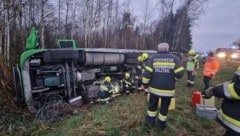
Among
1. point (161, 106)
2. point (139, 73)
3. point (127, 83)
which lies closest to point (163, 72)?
point (161, 106)

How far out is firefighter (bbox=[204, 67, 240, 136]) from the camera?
11.1 feet

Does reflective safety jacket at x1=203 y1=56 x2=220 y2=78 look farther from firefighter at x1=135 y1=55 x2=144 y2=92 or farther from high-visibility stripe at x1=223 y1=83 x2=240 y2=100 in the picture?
high-visibility stripe at x1=223 y1=83 x2=240 y2=100

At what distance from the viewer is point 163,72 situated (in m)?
5.39

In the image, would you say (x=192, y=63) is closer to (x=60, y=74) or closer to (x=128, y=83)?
A: (x=128, y=83)

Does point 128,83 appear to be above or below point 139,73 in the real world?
below

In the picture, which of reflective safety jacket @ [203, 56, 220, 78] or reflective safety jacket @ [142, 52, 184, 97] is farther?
reflective safety jacket @ [203, 56, 220, 78]

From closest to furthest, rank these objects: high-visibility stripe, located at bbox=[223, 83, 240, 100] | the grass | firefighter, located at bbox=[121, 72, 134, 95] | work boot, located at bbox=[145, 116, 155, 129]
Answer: high-visibility stripe, located at bbox=[223, 83, 240, 100], the grass, work boot, located at bbox=[145, 116, 155, 129], firefighter, located at bbox=[121, 72, 134, 95]

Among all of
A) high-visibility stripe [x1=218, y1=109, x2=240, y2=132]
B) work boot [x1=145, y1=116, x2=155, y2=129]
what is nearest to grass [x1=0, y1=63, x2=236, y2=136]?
work boot [x1=145, y1=116, x2=155, y2=129]

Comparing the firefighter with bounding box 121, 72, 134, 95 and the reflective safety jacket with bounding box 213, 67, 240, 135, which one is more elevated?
the reflective safety jacket with bounding box 213, 67, 240, 135

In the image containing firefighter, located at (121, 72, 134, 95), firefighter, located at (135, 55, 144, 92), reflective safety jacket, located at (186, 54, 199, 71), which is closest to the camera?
firefighter, located at (121, 72, 134, 95)

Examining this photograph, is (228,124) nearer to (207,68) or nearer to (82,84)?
(82,84)

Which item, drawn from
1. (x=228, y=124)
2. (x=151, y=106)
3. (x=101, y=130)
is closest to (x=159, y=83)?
(x=151, y=106)

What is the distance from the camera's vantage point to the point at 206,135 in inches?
239

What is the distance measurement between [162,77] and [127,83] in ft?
17.0
